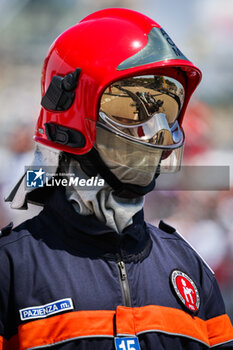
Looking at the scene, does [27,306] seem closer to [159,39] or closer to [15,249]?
[15,249]

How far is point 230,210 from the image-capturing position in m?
4.64

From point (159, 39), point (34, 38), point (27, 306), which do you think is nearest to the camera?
point (27, 306)

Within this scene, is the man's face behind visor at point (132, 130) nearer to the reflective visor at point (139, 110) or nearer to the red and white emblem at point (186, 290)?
the reflective visor at point (139, 110)

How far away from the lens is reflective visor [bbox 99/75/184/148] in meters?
1.80

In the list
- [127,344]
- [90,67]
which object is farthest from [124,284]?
[90,67]

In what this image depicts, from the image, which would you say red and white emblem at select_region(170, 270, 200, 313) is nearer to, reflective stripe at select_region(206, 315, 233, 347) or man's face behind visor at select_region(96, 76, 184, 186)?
reflective stripe at select_region(206, 315, 233, 347)

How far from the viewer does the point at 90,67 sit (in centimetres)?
182

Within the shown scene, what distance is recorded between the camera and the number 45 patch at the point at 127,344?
156cm

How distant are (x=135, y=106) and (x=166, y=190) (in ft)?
8.91

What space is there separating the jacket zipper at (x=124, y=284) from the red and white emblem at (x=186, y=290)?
0.62ft

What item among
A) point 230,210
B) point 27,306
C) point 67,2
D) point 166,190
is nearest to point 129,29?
point 27,306

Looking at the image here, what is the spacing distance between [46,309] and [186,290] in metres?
0.50

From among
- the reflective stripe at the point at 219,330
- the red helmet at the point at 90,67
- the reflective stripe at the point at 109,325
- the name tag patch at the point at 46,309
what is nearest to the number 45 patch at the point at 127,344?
the reflective stripe at the point at 109,325

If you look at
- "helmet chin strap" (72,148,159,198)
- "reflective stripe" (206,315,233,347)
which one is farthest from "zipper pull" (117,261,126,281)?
"reflective stripe" (206,315,233,347)
